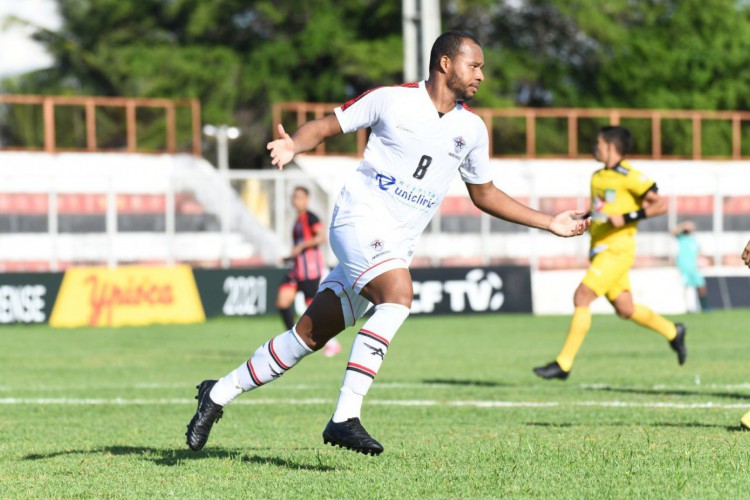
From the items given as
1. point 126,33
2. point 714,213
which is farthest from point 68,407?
point 126,33

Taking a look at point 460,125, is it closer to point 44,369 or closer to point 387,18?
point 44,369

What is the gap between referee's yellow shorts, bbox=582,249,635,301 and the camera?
466 inches

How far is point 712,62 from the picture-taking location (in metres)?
46.0

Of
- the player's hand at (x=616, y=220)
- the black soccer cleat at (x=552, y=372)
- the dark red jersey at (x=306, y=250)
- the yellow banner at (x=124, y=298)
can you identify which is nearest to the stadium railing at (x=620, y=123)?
the yellow banner at (x=124, y=298)

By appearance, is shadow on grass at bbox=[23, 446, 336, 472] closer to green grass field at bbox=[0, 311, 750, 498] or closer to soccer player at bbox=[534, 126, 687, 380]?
green grass field at bbox=[0, 311, 750, 498]

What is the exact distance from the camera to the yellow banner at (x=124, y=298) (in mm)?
23578

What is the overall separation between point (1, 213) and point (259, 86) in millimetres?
18414

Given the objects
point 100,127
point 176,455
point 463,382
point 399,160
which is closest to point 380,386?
point 463,382

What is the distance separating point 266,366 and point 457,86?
1.72 m

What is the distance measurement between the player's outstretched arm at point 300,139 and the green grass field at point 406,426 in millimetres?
1502

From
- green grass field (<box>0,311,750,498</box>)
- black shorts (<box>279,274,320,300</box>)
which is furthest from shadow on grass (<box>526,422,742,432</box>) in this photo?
black shorts (<box>279,274,320,300</box>)

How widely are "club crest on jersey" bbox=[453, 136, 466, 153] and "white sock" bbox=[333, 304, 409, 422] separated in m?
0.86

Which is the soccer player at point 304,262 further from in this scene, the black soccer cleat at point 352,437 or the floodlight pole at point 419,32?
the floodlight pole at point 419,32

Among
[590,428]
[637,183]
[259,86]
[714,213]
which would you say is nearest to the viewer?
[590,428]
